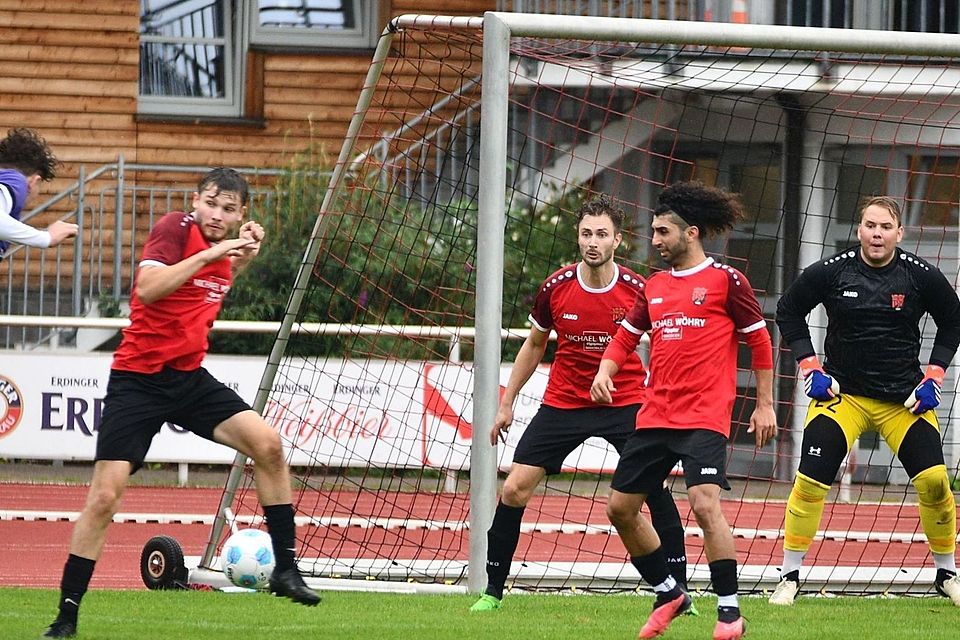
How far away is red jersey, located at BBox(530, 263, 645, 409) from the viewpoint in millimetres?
8227

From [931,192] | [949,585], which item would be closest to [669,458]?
[949,585]

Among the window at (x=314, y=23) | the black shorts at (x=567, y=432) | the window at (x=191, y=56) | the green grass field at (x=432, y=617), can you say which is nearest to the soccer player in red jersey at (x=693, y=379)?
the green grass field at (x=432, y=617)

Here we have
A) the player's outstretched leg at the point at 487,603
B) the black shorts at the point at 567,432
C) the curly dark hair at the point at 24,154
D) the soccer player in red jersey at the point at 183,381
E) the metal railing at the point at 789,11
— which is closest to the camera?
the soccer player in red jersey at the point at 183,381

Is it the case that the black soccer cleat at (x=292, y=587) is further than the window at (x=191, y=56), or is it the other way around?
the window at (x=191, y=56)

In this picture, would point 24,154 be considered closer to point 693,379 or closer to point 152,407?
point 152,407

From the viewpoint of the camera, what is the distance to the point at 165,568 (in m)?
9.12

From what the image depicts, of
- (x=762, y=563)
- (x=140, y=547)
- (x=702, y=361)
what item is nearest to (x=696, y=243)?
(x=702, y=361)

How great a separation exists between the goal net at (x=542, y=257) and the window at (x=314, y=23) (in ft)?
3.76

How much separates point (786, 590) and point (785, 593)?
0.02 metres

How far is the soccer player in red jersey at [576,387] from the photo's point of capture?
809 centimetres

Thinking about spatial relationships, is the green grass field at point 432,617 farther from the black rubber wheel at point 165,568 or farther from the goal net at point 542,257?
the goal net at point 542,257

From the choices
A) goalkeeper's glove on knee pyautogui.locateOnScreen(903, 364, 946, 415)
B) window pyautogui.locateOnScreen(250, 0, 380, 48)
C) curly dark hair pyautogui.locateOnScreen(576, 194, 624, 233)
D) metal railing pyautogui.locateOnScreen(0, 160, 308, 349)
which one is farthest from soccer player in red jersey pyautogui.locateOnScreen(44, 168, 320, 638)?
window pyautogui.locateOnScreen(250, 0, 380, 48)

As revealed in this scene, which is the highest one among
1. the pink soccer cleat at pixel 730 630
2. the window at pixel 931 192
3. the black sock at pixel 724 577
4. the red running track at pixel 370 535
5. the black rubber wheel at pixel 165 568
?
the window at pixel 931 192

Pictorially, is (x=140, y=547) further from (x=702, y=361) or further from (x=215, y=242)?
(x=702, y=361)
